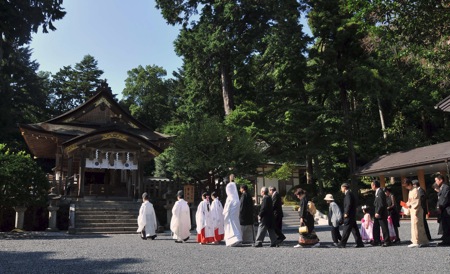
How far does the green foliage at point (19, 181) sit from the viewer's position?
11102mm

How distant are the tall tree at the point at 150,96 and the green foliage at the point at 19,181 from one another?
1005 inches

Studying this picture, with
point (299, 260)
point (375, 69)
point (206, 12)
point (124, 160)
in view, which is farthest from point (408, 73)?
point (299, 260)

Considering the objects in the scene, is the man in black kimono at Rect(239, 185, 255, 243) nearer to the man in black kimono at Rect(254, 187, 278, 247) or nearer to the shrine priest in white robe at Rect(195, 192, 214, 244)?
the man in black kimono at Rect(254, 187, 278, 247)

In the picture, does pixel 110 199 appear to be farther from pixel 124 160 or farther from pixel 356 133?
pixel 356 133

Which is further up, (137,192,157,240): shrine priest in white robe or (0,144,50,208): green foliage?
(0,144,50,208): green foliage

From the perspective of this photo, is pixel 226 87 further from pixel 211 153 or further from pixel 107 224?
pixel 107 224

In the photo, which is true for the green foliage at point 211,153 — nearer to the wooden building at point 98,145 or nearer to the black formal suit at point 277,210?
the wooden building at point 98,145

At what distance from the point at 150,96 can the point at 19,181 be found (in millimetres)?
30304

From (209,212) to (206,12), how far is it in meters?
15.0

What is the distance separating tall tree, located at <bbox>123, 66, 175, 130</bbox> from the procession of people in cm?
2832

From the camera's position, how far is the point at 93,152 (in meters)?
16.3

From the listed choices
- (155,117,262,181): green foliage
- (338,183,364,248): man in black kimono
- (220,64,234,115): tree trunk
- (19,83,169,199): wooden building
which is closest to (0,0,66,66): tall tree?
(19,83,169,199): wooden building

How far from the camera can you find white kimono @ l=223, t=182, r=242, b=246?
30.6 feet

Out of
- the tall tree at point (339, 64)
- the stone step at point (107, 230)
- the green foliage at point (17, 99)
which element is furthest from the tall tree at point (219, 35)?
the green foliage at point (17, 99)
